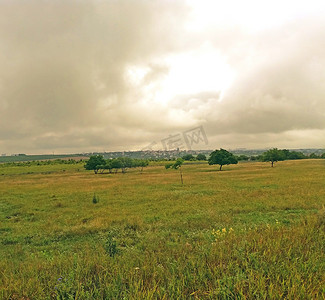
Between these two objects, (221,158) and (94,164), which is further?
(94,164)

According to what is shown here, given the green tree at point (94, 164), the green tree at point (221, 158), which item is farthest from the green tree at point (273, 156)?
the green tree at point (94, 164)

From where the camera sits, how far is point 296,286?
3.11 meters

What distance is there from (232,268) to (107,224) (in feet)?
33.6

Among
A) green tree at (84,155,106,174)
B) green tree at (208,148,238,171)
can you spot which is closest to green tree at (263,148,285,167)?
green tree at (208,148,238,171)

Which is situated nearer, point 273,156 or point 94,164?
point 273,156

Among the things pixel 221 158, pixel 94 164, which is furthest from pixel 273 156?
pixel 94 164

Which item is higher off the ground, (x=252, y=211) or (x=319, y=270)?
(x=319, y=270)

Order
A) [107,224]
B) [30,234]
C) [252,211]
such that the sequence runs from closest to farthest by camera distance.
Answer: [30,234]
[107,224]
[252,211]

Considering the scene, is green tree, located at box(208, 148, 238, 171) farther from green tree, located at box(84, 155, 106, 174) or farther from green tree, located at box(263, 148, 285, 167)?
green tree, located at box(84, 155, 106, 174)

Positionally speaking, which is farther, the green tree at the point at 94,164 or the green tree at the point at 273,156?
the green tree at the point at 94,164

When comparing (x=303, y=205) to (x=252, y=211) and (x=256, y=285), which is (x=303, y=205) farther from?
(x=256, y=285)

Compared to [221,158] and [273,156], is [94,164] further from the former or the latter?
[273,156]

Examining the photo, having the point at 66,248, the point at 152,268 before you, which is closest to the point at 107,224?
the point at 66,248

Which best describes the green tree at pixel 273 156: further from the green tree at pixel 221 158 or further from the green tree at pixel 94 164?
the green tree at pixel 94 164
